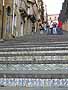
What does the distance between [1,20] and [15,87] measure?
20393 millimetres

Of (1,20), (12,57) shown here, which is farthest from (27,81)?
(1,20)

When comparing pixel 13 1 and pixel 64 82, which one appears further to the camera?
pixel 13 1

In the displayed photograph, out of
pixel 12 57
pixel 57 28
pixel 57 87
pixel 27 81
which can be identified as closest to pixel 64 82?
pixel 57 87

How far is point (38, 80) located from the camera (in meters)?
5.38

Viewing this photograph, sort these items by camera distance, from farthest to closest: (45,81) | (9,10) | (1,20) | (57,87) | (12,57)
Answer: (9,10) < (1,20) < (12,57) < (45,81) < (57,87)

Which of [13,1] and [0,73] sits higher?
[13,1]

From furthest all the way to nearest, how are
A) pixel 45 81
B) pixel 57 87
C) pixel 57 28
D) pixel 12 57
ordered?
pixel 57 28, pixel 12 57, pixel 45 81, pixel 57 87

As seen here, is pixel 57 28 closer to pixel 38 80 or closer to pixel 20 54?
pixel 20 54

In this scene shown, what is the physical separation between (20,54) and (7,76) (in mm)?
3205

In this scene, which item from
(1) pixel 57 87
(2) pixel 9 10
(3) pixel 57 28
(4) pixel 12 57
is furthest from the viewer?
(3) pixel 57 28

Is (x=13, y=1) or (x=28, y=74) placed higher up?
(x=13, y=1)

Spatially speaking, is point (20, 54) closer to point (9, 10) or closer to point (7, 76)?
point (7, 76)

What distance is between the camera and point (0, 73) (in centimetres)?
566

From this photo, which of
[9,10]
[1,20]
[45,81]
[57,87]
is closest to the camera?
[57,87]
